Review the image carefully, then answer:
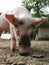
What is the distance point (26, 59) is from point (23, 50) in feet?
0.59

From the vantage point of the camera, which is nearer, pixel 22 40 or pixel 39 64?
pixel 39 64

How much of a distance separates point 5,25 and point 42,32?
20.2 feet

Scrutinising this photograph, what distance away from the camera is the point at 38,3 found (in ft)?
→ 39.6

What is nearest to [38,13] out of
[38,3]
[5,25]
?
[38,3]

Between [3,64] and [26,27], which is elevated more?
[26,27]

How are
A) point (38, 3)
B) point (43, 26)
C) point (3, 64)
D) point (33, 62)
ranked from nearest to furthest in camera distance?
point (3, 64)
point (33, 62)
point (43, 26)
point (38, 3)

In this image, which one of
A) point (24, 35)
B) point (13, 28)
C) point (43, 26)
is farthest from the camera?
point (43, 26)

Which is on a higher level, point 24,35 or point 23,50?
point 24,35

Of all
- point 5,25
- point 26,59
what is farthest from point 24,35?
point 5,25

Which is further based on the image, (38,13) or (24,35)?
(38,13)

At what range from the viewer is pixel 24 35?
4.28 meters

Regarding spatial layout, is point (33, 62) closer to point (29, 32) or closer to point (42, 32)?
point (29, 32)

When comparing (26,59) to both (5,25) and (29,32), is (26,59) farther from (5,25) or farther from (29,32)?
(5,25)

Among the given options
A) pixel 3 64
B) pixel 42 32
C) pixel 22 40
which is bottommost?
pixel 42 32
